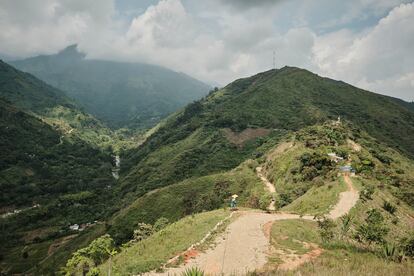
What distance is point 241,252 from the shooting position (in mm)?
25797

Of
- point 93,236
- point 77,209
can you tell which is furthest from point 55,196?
point 93,236

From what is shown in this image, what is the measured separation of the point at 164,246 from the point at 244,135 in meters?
113

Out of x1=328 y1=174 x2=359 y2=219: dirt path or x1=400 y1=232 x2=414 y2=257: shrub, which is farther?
x1=328 y1=174 x2=359 y2=219: dirt path

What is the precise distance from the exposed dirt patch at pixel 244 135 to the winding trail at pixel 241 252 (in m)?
100

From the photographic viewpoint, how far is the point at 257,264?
23406mm

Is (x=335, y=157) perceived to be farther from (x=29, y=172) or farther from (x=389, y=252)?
(x=29, y=172)

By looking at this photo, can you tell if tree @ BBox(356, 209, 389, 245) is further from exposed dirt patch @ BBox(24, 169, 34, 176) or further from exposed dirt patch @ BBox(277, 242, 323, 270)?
exposed dirt patch @ BBox(24, 169, 34, 176)

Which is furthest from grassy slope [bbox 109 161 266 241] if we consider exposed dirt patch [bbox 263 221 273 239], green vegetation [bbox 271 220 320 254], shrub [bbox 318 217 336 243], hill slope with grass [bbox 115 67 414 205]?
green vegetation [bbox 271 220 320 254]

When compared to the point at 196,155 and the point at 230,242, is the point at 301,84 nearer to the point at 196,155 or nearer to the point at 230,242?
the point at 196,155

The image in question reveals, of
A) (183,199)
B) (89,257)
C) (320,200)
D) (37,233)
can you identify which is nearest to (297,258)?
(320,200)

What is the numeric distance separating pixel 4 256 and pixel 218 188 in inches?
2774

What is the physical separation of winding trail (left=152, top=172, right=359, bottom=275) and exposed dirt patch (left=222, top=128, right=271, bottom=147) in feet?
329

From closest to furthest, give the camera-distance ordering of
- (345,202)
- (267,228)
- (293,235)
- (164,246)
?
(293,235)
(164,246)
(267,228)
(345,202)

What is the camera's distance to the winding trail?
22.9 meters
